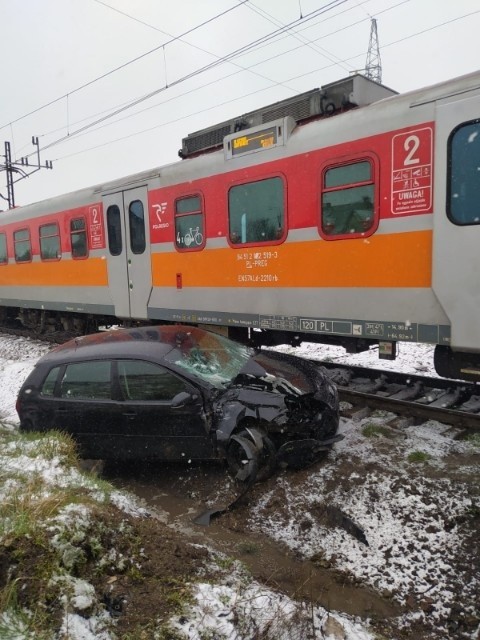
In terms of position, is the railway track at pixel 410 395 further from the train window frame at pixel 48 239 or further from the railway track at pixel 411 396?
the train window frame at pixel 48 239

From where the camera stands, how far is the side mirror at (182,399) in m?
4.74

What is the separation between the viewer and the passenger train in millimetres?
4988

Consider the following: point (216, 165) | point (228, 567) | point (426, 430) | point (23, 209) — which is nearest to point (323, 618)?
point (228, 567)

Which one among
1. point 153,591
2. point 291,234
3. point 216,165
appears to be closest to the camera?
point 153,591

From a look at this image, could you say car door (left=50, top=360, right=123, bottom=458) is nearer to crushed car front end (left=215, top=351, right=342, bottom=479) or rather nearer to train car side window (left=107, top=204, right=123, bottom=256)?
crushed car front end (left=215, top=351, right=342, bottom=479)

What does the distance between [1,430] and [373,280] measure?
4.77 meters

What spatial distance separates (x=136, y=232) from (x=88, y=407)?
465 centimetres

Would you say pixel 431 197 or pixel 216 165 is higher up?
pixel 216 165

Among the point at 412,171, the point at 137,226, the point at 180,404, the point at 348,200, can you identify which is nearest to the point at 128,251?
the point at 137,226

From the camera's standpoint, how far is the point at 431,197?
5113mm

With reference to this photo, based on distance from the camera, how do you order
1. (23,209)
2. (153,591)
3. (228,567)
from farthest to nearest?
(23,209) → (228,567) → (153,591)

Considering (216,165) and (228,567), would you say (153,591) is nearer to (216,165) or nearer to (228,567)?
(228,567)

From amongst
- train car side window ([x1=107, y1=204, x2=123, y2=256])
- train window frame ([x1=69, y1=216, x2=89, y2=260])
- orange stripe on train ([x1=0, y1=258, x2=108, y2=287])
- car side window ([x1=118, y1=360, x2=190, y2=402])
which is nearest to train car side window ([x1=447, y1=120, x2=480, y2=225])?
car side window ([x1=118, y1=360, x2=190, y2=402])

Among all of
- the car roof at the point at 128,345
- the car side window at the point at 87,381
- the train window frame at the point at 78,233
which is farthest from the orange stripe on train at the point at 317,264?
the train window frame at the point at 78,233
